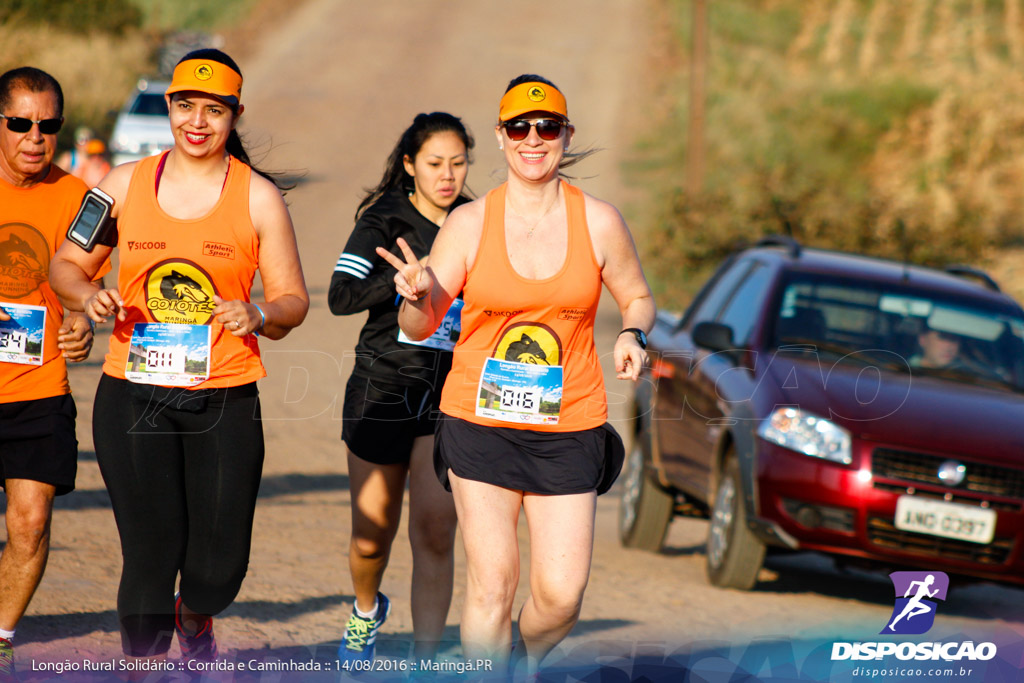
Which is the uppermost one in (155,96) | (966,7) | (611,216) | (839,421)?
(966,7)

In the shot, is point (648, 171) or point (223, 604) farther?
point (648, 171)

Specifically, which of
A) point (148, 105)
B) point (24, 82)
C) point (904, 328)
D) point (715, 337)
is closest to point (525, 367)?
point (24, 82)

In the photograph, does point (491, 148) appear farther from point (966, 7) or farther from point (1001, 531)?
point (1001, 531)

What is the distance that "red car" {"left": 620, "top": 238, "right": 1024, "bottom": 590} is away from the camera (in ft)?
22.7

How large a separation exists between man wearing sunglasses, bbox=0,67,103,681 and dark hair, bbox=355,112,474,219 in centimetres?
126

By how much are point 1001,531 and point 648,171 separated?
76.2ft

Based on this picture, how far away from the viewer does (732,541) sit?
750 centimetres

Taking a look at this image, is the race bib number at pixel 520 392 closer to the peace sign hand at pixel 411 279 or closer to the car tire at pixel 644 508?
the peace sign hand at pixel 411 279

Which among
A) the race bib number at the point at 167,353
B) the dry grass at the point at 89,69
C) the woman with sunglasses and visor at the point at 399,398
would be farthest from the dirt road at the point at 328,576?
the dry grass at the point at 89,69

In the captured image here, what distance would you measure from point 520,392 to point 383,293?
0.95 m

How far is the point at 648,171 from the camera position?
2966 cm

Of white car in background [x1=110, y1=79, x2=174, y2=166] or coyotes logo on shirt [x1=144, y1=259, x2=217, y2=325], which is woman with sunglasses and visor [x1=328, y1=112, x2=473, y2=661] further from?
white car in background [x1=110, y1=79, x2=174, y2=166]

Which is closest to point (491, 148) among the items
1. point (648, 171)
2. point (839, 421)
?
point (648, 171)

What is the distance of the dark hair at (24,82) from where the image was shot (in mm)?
4648
